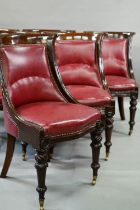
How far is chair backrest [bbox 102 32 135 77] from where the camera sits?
3605 mm

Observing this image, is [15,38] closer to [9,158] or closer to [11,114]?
[11,114]

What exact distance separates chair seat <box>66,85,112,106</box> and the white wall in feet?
7.40

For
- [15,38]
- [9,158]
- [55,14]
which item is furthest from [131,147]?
[55,14]

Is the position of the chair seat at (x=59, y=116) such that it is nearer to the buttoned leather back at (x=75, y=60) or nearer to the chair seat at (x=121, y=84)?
the buttoned leather back at (x=75, y=60)

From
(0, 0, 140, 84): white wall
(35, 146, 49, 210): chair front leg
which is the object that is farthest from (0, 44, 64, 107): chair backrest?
(0, 0, 140, 84): white wall

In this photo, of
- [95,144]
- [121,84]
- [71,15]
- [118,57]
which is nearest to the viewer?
[95,144]

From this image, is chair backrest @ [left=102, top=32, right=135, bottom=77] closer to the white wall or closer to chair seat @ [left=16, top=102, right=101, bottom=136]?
the white wall

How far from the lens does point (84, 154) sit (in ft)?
9.16

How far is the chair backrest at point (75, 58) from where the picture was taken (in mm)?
2975

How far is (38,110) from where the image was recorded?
2.08 meters

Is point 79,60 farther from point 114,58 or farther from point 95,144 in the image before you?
point 95,144

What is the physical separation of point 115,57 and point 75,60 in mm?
769

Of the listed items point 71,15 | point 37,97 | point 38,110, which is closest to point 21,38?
point 37,97

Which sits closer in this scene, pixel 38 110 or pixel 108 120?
pixel 38 110
